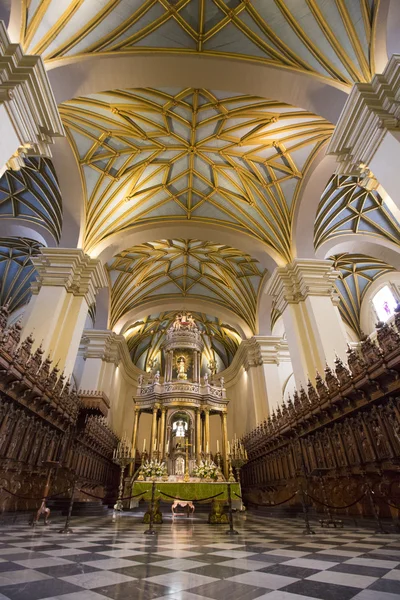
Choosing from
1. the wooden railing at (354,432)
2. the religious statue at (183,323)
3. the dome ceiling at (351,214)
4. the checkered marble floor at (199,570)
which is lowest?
the checkered marble floor at (199,570)

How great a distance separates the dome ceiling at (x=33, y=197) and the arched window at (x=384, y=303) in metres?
15.4

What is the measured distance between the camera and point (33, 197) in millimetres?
12672

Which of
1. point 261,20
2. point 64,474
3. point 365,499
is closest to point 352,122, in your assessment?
point 261,20

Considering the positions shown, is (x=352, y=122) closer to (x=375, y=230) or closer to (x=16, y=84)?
(x=16, y=84)

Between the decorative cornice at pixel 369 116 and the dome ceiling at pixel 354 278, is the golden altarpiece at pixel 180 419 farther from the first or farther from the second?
the decorative cornice at pixel 369 116

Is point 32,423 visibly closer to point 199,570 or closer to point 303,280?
point 199,570

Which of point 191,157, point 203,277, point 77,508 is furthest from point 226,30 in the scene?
point 77,508

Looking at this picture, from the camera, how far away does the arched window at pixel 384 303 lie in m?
15.7

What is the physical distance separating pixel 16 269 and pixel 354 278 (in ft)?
58.1

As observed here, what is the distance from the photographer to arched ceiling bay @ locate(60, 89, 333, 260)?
9883mm

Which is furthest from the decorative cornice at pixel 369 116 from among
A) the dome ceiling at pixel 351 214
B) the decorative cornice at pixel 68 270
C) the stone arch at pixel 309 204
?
the decorative cornice at pixel 68 270

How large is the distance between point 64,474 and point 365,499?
8.06m

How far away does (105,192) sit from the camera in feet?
39.5

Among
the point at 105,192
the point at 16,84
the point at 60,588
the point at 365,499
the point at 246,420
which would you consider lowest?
the point at 60,588
